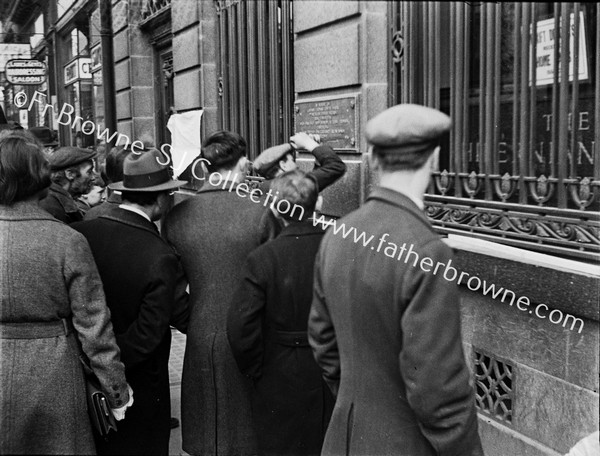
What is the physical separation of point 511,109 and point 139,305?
2.66 meters

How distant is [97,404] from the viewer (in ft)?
10.8

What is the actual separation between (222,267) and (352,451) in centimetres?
155

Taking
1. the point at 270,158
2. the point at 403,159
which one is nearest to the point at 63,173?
the point at 270,158

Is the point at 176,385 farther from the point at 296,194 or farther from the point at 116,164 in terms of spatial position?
the point at 296,194

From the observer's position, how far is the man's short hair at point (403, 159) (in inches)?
92.4

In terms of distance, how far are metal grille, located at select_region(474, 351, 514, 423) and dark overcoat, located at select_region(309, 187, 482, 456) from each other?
6.70ft

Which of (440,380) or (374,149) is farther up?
(374,149)

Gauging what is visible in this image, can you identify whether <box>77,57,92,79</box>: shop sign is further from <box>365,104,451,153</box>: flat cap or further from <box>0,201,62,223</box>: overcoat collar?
<box>365,104,451,153</box>: flat cap

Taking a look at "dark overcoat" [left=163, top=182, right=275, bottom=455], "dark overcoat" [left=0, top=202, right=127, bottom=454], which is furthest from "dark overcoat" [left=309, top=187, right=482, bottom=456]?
"dark overcoat" [left=163, top=182, right=275, bottom=455]

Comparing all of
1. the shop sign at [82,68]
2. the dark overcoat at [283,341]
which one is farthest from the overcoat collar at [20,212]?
the shop sign at [82,68]

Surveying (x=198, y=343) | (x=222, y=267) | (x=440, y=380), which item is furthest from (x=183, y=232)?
(x=440, y=380)

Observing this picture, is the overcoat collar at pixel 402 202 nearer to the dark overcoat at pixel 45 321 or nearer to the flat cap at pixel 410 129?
the flat cap at pixel 410 129

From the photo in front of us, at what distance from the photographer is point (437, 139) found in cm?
234

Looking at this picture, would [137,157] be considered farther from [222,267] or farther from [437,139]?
[437,139]
